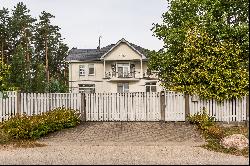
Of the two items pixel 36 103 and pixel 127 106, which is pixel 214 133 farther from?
pixel 36 103

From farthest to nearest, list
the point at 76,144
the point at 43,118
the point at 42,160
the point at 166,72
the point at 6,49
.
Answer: the point at 6,49 < the point at 166,72 < the point at 43,118 < the point at 76,144 < the point at 42,160

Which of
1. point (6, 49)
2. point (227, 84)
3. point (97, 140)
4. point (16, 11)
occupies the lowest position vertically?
point (97, 140)

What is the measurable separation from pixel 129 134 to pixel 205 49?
727cm

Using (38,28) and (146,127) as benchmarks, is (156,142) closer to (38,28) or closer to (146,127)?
(146,127)

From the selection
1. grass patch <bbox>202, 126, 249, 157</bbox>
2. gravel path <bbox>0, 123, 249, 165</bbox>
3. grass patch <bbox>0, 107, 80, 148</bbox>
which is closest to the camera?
gravel path <bbox>0, 123, 249, 165</bbox>

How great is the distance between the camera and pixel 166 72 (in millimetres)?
26938

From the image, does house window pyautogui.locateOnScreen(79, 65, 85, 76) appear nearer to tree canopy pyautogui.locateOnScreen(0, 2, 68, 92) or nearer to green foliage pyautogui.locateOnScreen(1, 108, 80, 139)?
tree canopy pyautogui.locateOnScreen(0, 2, 68, 92)

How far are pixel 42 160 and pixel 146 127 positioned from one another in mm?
9610

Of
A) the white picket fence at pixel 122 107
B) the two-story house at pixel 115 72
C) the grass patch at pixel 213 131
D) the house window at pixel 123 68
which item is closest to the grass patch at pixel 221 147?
the grass patch at pixel 213 131

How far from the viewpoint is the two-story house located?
152ft

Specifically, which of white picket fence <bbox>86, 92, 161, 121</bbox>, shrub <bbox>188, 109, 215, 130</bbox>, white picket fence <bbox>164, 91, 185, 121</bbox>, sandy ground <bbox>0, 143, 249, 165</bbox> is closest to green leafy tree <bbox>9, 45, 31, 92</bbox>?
white picket fence <bbox>86, 92, 161, 121</bbox>

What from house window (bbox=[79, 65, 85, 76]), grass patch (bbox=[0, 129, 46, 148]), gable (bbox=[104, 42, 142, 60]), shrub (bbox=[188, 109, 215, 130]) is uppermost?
gable (bbox=[104, 42, 142, 60])

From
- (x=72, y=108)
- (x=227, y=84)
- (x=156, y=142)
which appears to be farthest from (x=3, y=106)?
(x=227, y=84)

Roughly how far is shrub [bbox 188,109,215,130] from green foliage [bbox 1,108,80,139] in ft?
22.0
